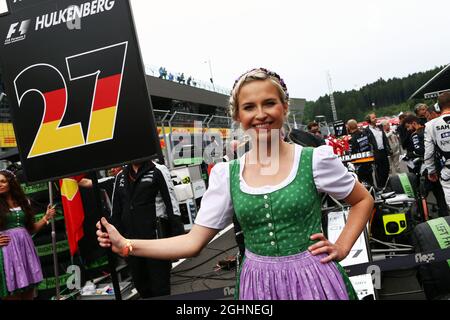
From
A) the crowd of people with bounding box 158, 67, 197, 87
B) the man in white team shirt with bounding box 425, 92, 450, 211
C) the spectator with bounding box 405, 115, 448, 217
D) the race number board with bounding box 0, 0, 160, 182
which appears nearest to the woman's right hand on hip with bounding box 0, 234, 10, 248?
the race number board with bounding box 0, 0, 160, 182

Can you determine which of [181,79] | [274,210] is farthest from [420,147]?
[181,79]

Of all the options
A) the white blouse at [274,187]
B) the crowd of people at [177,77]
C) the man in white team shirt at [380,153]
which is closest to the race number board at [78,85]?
the white blouse at [274,187]

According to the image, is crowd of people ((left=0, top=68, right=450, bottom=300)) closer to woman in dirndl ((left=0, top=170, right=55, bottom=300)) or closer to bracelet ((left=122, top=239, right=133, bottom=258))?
bracelet ((left=122, top=239, right=133, bottom=258))

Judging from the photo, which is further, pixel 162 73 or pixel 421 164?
pixel 162 73

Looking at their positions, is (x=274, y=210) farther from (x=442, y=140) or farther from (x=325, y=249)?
(x=442, y=140)

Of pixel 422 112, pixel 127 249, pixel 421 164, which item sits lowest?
pixel 421 164

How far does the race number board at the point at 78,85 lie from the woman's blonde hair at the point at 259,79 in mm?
346

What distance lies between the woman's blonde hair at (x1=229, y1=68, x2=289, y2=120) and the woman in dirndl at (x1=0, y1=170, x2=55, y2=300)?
316cm

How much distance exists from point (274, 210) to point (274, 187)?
9cm

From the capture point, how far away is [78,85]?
157 centimetres

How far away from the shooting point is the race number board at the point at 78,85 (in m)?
1.56

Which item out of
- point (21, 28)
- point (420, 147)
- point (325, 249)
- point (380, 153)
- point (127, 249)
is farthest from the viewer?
point (380, 153)

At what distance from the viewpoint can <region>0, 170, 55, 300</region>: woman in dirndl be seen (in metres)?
3.69
